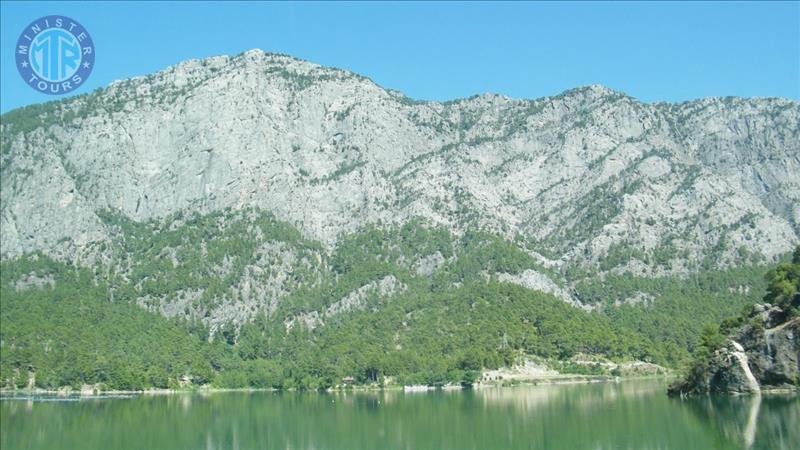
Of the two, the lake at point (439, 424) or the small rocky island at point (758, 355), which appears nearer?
the lake at point (439, 424)

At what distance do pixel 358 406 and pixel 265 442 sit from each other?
5168 centimetres

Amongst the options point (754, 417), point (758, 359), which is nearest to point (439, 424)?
point (754, 417)

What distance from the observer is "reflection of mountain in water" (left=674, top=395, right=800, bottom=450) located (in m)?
→ 74.2

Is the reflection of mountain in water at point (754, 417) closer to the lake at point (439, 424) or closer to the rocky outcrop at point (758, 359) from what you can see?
the lake at point (439, 424)

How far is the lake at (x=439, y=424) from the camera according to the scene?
8494 centimetres

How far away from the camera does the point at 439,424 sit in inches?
4296

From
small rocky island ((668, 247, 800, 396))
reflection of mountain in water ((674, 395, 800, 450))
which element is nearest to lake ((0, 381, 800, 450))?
reflection of mountain in water ((674, 395, 800, 450))

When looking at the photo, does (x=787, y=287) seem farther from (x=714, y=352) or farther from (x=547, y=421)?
(x=547, y=421)

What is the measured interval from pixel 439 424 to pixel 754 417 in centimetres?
3721

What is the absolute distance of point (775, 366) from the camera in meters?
119

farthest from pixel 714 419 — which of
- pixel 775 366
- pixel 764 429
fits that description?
pixel 775 366

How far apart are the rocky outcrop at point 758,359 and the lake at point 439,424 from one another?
202 inches

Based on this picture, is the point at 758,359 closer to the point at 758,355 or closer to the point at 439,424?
the point at 758,355

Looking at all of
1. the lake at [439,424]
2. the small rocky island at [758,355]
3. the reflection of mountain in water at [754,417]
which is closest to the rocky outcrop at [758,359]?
the small rocky island at [758,355]
